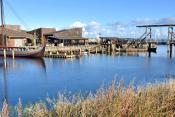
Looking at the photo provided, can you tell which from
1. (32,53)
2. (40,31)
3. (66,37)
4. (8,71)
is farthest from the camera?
(66,37)

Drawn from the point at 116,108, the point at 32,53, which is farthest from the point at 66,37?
the point at 116,108

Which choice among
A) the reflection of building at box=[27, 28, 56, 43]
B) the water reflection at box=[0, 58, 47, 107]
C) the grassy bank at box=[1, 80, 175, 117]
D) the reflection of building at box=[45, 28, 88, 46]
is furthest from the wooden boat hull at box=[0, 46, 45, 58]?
the grassy bank at box=[1, 80, 175, 117]

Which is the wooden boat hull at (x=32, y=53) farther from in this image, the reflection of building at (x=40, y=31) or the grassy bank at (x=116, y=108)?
the grassy bank at (x=116, y=108)

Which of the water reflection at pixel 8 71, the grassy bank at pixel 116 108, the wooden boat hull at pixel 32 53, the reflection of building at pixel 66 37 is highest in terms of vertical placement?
the reflection of building at pixel 66 37

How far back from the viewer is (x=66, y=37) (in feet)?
335

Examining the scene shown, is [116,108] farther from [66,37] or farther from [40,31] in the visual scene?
[40,31]

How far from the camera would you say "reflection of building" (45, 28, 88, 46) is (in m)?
101

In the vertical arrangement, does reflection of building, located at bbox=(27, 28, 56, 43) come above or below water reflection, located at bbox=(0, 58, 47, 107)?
above

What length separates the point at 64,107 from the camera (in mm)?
7492

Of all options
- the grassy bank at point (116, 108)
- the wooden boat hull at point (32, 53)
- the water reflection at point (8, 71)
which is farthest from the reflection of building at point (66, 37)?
the grassy bank at point (116, 108)

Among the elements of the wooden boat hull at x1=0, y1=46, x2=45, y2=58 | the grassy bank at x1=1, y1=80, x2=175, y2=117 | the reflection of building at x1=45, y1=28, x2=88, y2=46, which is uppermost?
the reflection of building at x1=45, y1=28, x2=88, y2=46

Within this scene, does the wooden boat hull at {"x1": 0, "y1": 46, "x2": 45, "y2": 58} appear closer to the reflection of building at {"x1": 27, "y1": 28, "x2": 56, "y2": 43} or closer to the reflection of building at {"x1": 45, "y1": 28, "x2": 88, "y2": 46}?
the reflection of building at {"x1": 45, "y1": 28, "x2": 88, "y2": 46}

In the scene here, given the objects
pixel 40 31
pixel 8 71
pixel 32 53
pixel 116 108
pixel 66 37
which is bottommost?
pixel 8 71

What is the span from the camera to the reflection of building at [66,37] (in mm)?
100750
